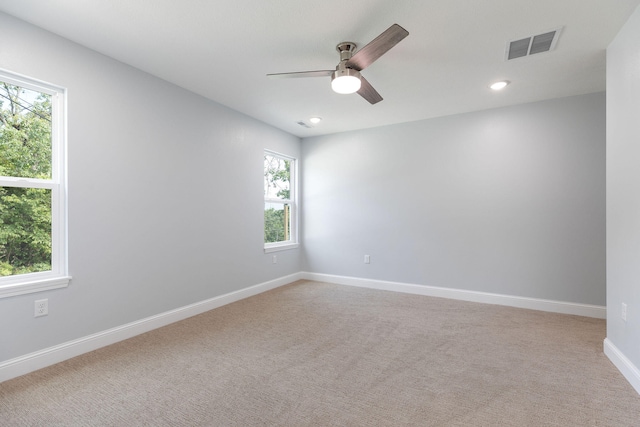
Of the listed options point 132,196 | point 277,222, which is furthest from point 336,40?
point 277,222

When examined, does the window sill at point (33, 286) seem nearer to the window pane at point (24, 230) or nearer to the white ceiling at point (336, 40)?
the window pane at point (24, 230)

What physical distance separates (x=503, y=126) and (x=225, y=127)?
11.6 ft

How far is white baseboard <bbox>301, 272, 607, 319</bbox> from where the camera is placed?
3.44 metres

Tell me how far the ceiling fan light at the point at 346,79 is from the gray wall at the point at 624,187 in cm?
184

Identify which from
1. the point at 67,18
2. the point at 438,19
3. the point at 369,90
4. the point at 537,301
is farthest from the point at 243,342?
the point at 537,301

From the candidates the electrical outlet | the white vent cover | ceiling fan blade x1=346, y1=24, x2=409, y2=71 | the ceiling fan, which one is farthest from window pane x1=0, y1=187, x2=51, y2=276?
the white vent cover

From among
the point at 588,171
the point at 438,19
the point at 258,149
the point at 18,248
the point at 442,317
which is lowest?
the point at 442,317

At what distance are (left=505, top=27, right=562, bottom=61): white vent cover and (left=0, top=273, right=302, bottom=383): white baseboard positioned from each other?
3.90 meters

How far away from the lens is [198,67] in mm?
2861

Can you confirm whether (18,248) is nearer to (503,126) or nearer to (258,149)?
(258,149)

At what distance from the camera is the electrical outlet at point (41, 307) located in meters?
2.25

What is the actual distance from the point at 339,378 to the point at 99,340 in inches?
81.2

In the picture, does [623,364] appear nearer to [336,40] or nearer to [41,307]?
[336,40]

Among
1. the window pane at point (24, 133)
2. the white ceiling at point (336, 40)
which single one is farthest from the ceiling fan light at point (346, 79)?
the window pane at point (24, 133)
